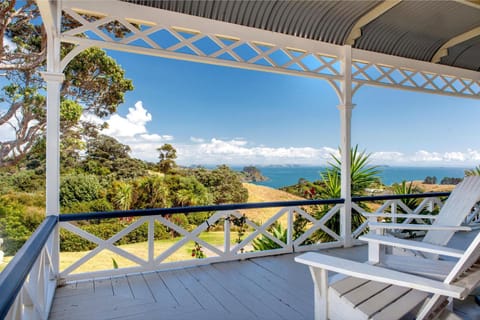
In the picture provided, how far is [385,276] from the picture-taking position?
1652 millimetres

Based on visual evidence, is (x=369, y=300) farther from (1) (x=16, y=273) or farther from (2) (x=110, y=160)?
(2) (x=110, y=160)

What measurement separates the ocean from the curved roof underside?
7.49m

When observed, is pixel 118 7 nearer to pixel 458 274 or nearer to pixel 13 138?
pixel 458 274

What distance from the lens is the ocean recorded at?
12.3 metres

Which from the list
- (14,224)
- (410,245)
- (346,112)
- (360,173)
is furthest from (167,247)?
(410,245)

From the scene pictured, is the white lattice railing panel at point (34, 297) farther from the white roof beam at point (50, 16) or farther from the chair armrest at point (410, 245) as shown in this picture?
the chair armrest at point (410, 245)

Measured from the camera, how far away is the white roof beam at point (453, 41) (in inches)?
187

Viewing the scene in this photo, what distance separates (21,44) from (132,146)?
3.89 metres

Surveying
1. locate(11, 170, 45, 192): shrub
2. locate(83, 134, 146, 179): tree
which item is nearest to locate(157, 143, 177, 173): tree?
locate(83, 134, 146, 179): tree

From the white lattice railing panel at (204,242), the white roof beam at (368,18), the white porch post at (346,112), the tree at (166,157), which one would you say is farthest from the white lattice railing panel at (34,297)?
the tree at (166,157)

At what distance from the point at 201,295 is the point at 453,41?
534cm

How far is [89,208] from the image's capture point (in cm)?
897

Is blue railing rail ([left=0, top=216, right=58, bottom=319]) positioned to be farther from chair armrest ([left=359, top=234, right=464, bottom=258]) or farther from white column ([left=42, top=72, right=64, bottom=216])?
chair armrest ([left=359, top=234, right=464, bottom=258])

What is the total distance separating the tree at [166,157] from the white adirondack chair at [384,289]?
9.03 meters
